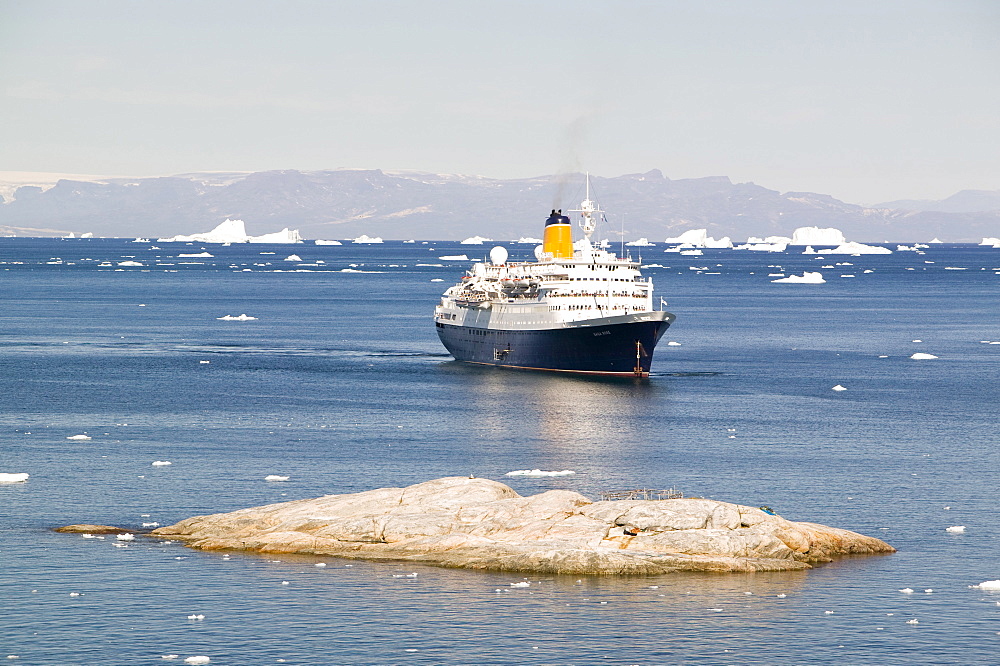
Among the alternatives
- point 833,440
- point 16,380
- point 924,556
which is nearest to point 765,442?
point 833,440

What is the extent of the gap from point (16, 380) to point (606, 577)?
51247 mm

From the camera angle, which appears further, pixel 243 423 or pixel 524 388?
pixel 524 388

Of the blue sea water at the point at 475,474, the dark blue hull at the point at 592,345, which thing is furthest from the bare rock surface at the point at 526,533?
the dark blue hull at the point at 592,345

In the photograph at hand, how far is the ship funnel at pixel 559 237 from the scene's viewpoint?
9150cm

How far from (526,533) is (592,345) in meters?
46.6

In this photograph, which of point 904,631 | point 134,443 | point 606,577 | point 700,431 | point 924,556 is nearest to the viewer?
point 904,631

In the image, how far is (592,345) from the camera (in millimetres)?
81875

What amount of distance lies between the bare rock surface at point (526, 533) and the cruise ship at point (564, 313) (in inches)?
1691

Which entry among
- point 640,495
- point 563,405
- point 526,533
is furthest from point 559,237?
point 526,533

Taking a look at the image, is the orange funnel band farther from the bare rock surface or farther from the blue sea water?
the bare rock surface

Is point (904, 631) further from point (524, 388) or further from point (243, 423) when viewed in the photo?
point (524, 388)

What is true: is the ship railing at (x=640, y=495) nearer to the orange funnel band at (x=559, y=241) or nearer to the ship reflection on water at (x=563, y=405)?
the ship reflection on water at (x=563, y=405)

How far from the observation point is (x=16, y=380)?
76.2 m

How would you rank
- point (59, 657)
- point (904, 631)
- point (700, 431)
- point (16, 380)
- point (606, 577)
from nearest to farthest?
point (59, 657) → point (904, 631) → point (606, 577) → point (700, 431) → point (16, 380)
